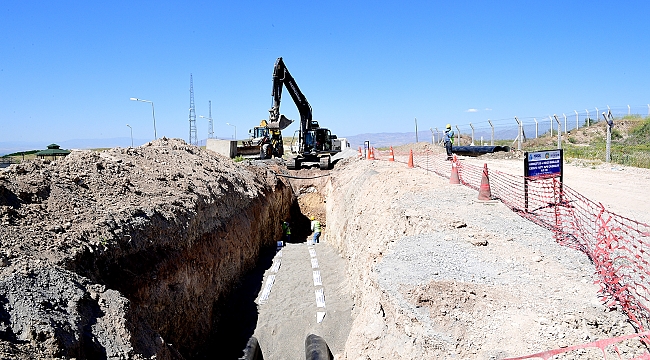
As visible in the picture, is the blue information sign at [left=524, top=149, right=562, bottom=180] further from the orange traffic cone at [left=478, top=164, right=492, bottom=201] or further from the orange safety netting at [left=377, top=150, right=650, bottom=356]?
the orange traffic cone at [left=478, top=164, right=492, bottom=201]

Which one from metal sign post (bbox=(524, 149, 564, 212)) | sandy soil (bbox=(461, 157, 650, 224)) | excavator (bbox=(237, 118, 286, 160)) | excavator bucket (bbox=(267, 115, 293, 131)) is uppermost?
excavator bucket (bbox=(267, 115, 293, 131))

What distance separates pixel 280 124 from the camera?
76.0 ft

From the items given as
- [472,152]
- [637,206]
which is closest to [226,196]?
[637,206]

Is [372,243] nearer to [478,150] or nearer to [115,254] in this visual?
[115,254]

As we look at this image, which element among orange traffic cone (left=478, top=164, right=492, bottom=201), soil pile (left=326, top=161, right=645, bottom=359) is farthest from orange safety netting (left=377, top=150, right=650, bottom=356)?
orange traffic cone (left=478, top=164, right=492, bottom=201)

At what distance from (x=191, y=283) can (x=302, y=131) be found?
1624cm

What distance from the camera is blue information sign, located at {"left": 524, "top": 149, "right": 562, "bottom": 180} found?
27.9 feet

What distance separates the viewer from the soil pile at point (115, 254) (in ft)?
16.1

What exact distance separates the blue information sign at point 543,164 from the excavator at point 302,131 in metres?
15.6

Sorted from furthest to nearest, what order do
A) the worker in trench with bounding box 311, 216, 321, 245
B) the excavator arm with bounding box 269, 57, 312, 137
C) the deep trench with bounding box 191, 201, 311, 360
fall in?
the excavator arm with bounding box 269, 57, 312, 137 → the worker in trench with bounding box 311, 216, 321, 245 → the deep trench with bounding box 191, 201, 311, 360

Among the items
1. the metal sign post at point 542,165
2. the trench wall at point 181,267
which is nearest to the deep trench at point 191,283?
the trench wall at point 181,267

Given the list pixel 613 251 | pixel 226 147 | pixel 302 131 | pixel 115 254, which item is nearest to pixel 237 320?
pixel 115 254

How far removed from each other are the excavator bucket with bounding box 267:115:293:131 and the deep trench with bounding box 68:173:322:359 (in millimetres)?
9009

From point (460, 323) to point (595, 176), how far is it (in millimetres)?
12063
